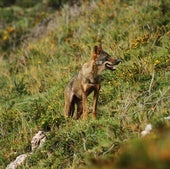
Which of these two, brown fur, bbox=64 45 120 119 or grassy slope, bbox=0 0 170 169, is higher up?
brown fur, bbox=64 45 120 119

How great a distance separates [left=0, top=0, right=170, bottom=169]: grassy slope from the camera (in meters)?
7.23

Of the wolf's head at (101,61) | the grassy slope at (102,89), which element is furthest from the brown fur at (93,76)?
the grassy slope at (102,89)

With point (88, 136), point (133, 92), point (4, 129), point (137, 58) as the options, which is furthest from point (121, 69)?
point (88, 136)

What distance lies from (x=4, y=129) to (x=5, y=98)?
2527mm

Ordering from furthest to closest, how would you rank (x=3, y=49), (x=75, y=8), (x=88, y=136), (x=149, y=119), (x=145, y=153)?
(x=3, y=49) → (x=75, y=8) → (x=88, y=136) → (x=149, y=119) → (x=145, y=153)

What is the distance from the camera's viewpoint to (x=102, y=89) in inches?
401

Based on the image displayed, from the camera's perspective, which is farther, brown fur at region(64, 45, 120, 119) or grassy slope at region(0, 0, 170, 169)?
brown fur at region(64, 45, 120, 119)

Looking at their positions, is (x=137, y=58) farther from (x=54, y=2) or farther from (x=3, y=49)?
(x=54, y=2)

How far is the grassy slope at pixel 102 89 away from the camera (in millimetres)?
7230

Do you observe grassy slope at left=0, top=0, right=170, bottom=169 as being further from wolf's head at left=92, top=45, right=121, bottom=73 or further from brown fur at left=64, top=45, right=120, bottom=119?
wolf's head at left=92, top=45, right=121, bottom=73

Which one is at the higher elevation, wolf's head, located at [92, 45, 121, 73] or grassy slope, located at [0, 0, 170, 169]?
wolf's head, located at [92, 45, 121, 73]

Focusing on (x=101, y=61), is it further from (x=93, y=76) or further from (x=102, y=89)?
(x=102, y=89)

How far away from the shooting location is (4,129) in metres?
10.4

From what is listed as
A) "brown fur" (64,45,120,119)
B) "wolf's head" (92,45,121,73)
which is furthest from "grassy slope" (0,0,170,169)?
"wolf's head" (92,45,121,73)
